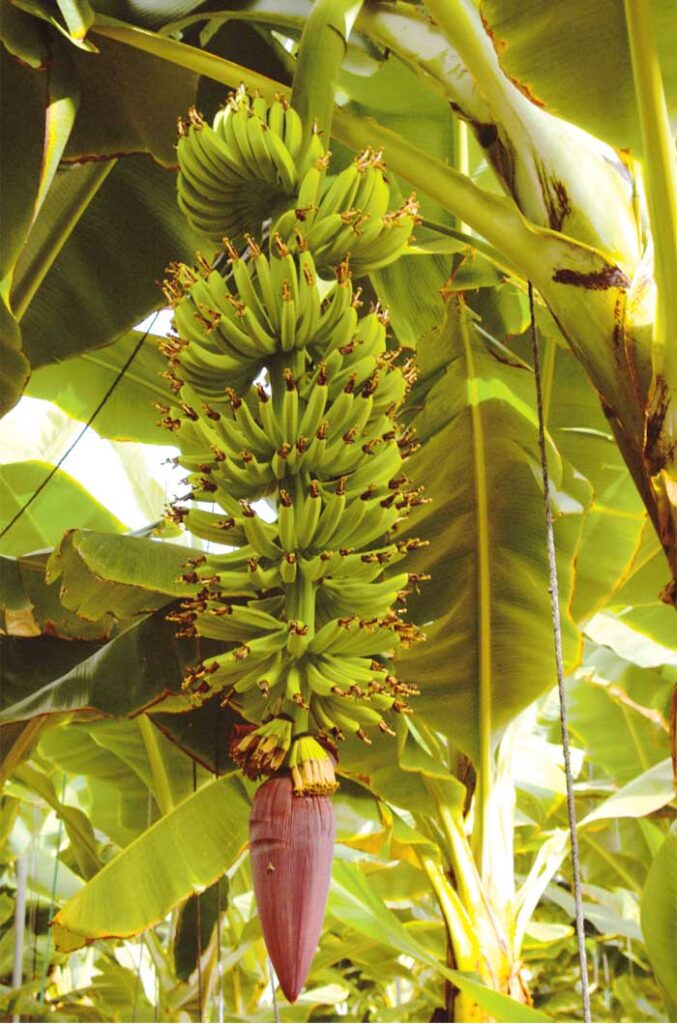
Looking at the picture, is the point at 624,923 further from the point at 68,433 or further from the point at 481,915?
the point at 68,433

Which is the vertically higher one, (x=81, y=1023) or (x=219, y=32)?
(x=219, y=32)

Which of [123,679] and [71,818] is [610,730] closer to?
[71,818]

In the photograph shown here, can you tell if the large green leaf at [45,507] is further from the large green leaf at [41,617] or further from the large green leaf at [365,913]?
the large green leaf at [365,913]

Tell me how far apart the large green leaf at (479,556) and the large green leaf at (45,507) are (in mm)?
670

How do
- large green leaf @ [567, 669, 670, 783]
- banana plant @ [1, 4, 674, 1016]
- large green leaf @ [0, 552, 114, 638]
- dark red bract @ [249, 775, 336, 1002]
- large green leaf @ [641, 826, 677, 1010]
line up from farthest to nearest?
large green leaf @ [567, 669, 670, 783] < large green leaf @ [0, 552, 114, 638] < large green leaf @ [641, 826, 677, 1010] < banana plant @ [1, 4, 674, 1016] < dark red bract @ [249, 775, 336, 1002]

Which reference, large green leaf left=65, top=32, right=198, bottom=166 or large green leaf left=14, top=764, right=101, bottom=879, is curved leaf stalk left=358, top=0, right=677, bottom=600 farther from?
large green leaf left=14, top=764, right=101, bottom=879

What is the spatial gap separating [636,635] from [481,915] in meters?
0.92

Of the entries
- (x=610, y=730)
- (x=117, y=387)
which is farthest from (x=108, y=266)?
(x=610, y=730)

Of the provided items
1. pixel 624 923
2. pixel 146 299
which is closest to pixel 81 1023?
pixel 624 923

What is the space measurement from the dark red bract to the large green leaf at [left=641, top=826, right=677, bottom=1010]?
637mm

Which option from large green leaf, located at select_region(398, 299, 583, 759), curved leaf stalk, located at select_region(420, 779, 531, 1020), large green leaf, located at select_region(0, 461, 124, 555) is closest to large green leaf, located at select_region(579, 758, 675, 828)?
curved leaf stalk, located at select_region(420, 779, 531, 1020)

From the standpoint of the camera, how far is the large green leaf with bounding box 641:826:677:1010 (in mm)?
1022

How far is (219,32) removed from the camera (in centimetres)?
120

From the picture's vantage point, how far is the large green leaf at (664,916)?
1.02 metres
